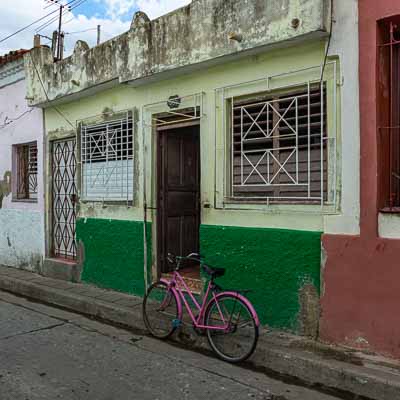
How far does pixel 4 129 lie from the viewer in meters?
9.95

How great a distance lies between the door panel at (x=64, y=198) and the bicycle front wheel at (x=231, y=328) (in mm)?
Answer: 4278

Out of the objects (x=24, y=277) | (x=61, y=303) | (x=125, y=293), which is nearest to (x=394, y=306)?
(x=125, y=293)

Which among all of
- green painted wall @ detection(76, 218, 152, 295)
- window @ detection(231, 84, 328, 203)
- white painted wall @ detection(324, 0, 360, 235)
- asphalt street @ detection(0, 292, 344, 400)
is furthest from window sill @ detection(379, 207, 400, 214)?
green painted wall @ detection(76, 218, 152, 295)

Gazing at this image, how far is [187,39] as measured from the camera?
236 inches

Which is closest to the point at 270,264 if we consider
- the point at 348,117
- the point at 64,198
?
the point at 348,117

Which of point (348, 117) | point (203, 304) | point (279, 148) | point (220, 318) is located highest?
point (348, 117)

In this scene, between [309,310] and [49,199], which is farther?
[49,199]

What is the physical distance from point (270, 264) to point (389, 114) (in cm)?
202

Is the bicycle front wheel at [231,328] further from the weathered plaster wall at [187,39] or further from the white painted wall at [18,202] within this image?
the white painted wall at [18,202]

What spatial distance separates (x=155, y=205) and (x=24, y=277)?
3.42 metres

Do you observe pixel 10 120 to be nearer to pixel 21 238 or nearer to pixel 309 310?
pixel 21 238

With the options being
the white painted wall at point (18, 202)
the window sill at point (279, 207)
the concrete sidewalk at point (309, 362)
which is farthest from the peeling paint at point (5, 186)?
the window sill at point (279, 207)

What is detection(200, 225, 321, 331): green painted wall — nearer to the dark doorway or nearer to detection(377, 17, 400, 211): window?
detection(377, 17, 400, 211): window

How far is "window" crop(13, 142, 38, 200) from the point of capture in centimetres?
956
